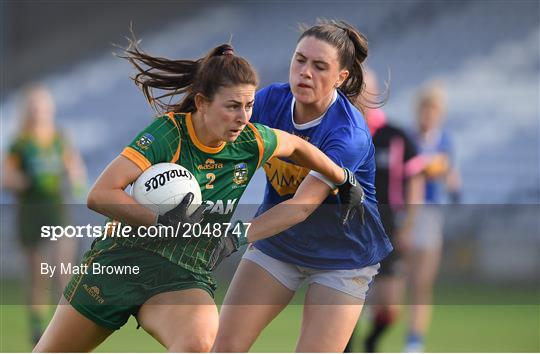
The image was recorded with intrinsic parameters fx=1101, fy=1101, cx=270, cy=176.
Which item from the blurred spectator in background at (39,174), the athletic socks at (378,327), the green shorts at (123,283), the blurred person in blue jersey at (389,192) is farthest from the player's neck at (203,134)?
the blurred spectator in background at (39,174)

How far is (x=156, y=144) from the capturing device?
4648 mm

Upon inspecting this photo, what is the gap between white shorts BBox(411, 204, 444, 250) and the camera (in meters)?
9.41

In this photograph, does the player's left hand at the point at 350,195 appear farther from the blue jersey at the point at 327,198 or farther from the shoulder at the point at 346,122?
the shoulder at the point at 346,122

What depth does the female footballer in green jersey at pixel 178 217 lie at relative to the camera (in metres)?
4.58

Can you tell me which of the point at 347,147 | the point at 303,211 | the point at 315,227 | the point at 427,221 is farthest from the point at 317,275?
the point at 427,221

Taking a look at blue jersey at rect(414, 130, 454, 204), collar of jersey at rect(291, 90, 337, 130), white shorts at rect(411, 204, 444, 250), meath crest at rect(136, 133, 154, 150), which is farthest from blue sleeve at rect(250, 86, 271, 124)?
blue jersey at rect(414, 130, 454, 204)

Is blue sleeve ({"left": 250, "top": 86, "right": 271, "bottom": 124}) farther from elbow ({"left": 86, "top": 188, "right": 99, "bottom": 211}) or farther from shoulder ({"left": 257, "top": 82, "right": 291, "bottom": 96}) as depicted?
elbow ({"left": 86, "top": 188, "right": 99, "bottom": 211})

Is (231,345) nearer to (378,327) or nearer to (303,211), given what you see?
(303,211)

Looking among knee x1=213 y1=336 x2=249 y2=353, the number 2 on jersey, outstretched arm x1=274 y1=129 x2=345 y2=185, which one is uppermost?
outstretched arm x1=274 y1=129 x2=345 y2=185

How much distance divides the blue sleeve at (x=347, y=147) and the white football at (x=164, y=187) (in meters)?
0.75

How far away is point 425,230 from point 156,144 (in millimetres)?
5124

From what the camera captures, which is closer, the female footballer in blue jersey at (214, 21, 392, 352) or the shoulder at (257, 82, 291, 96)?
the female footballer in blue jersey at (214, 21, 392, 352)

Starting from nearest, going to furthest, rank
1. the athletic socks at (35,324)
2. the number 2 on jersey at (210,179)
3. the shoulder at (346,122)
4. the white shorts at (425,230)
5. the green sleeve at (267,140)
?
the number 2 on jersey at (210,179)
the green sleeve at (267,140)
the shoulder at (346,122)
the athletic socks at (35,324)
the white shorts at (425,230)

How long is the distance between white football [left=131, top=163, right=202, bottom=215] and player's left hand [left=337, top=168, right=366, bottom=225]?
753 millimetres
